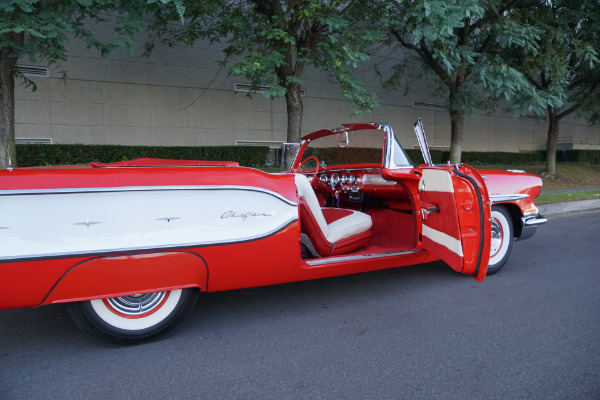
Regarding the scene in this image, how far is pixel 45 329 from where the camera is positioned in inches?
118

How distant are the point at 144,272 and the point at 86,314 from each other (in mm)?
457

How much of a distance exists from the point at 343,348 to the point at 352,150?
2.48 meters

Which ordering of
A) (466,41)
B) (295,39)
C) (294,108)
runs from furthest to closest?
(466,41) → (294,108) → (295,39)

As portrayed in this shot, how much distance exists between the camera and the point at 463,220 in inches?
124

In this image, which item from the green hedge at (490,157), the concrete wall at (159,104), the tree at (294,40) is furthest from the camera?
the green hedge at (490,157)

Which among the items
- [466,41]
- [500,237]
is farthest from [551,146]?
[500,237]

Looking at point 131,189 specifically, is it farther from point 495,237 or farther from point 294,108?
point 294,108

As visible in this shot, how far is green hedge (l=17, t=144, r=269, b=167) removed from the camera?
9969mm

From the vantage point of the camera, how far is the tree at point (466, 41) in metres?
6.58

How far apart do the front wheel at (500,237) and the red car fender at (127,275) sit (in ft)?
10.3

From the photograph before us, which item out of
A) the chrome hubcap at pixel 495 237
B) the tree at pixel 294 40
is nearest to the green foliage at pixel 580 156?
the tree at pixel 294 40

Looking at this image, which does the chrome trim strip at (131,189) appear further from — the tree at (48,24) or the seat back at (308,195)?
the tree at (48,24)

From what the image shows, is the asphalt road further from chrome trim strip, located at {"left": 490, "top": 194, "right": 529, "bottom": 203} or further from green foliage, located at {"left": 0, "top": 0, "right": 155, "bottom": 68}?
green foliage, located at {"left": 0, "top": 0, "right": 155, "bottom": 68}

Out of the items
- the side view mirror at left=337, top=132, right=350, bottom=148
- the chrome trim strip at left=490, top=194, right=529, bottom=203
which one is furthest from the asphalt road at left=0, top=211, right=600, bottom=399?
the side view mirror at left=337, top=132, right=350, bottom=148
